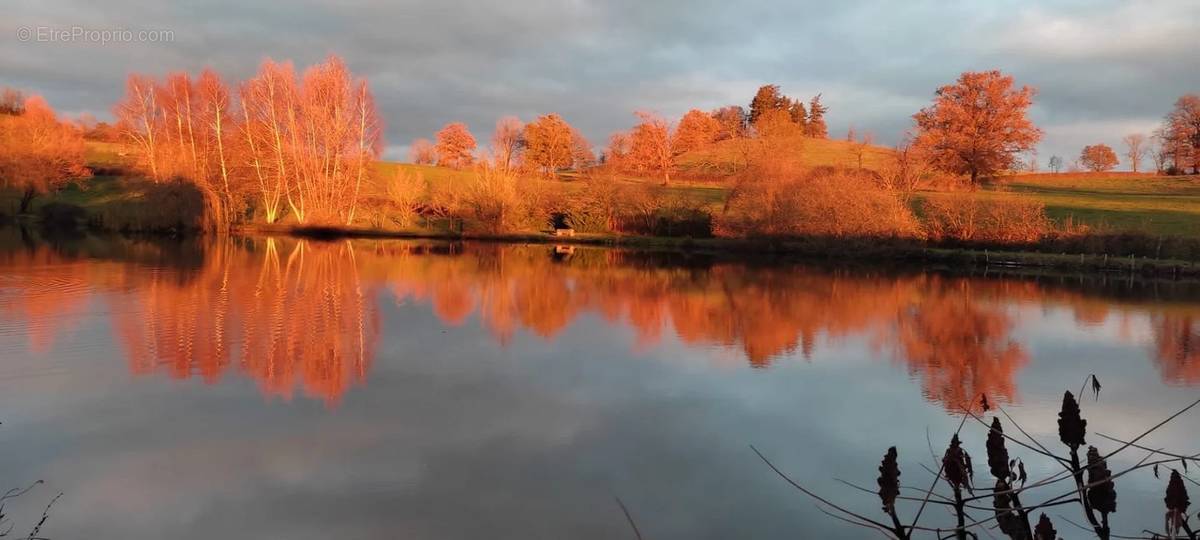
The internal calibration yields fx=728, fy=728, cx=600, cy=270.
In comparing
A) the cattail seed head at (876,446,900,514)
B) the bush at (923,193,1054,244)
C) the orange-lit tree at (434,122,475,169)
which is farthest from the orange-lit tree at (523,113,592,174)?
the cattail seed head at (876,446,900,514)

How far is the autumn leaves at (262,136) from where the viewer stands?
121ft

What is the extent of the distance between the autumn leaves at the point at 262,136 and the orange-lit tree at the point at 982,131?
32778 mm

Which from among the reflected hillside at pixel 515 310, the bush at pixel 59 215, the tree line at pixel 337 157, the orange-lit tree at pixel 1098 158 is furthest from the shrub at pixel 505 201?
the orange-lit tree at pixel 1098 158

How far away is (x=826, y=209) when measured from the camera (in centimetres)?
2991

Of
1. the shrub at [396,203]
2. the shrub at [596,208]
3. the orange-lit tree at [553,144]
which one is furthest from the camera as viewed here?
the orange-lit tree at [553,144]

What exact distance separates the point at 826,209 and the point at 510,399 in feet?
80.3

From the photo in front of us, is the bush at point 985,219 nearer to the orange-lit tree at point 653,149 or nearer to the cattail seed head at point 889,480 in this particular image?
the orange-lit tree at point 653,149

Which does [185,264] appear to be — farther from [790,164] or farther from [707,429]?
[790,164]

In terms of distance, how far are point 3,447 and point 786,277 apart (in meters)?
19.5

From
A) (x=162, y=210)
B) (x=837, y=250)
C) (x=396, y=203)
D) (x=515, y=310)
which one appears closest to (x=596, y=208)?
(x=396, y=203)

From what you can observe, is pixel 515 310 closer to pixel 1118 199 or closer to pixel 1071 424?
pixel 1071 424

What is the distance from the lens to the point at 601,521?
516cm

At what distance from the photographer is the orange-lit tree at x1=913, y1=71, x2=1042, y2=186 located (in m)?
42.3

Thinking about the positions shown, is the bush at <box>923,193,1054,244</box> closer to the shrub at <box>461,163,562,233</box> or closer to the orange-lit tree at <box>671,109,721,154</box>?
the shrub at <box>461,163,562,233</box>
